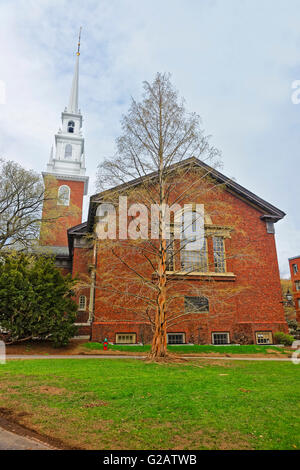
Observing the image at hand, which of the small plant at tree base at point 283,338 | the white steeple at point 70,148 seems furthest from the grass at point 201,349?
the white steeple at point 70,148

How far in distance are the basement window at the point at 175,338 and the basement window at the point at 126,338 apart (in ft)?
6.89

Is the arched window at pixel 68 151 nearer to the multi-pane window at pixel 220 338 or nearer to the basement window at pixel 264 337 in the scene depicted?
the multi-pane window at pixel 220 338

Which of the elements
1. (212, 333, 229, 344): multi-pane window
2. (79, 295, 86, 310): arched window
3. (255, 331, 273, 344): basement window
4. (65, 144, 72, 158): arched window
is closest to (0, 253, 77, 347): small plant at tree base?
(79, 295, 86, 310): arched window

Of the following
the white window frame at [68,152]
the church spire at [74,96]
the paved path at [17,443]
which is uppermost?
the church spire at [74,96]

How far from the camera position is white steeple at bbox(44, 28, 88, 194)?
43094 millimetres

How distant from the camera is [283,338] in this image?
58.1 ft

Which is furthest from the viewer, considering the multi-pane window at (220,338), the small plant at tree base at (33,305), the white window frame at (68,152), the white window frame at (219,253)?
the white window frame at (68,152)

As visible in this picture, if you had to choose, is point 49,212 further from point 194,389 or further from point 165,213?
point 194,389

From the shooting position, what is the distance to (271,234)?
66.7 feet

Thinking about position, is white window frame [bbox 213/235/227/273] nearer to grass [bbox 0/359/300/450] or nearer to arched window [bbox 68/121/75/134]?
grass [bbox 0/359/300/450]

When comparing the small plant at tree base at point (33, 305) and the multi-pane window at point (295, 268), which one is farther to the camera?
the multi-pane window at point (295, 268)

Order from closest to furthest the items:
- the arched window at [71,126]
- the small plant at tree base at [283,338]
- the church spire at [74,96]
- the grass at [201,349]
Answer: the grass at [201,349] < the small plant at tree base at [283,338] < the arched window at [71,126] < the church spire at [74,96]

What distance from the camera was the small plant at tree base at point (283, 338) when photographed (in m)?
17.6
